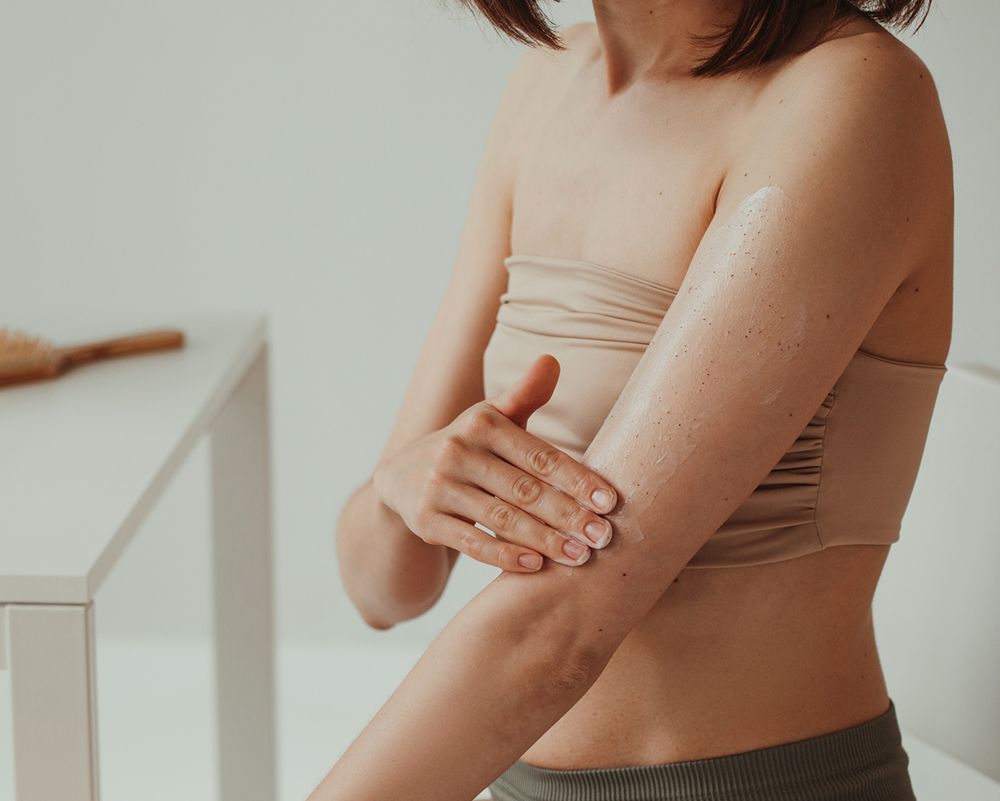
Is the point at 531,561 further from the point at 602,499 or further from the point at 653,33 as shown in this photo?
the point at 653,33

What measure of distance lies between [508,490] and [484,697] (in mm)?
110

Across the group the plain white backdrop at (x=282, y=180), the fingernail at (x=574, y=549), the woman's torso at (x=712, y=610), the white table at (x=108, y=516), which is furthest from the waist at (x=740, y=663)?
the plain white backdrop at (x=282, y=180)

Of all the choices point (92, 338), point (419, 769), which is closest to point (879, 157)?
point (419, 769)

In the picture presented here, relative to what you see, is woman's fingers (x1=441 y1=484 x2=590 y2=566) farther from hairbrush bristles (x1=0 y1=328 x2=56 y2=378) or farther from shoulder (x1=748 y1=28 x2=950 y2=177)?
hairbrush bristles (x1=0 y1=328 x2=56 y2=378)

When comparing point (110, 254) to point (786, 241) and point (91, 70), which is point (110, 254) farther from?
point (786, 241)

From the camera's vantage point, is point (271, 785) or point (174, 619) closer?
point (271, 785)

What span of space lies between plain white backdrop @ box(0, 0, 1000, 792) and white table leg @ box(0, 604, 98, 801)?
117 centimetres

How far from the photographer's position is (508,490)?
67 cm

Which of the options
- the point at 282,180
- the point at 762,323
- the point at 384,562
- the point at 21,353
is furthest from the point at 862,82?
the point at 282,180

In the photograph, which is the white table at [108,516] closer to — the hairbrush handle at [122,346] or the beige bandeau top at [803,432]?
the hairbrush handle at [122,346]

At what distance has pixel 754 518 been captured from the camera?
69 centimetres

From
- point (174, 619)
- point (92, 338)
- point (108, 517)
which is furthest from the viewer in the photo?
point (174, 619)

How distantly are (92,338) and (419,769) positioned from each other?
2.59 ft

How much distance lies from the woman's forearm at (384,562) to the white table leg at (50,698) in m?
0.22
